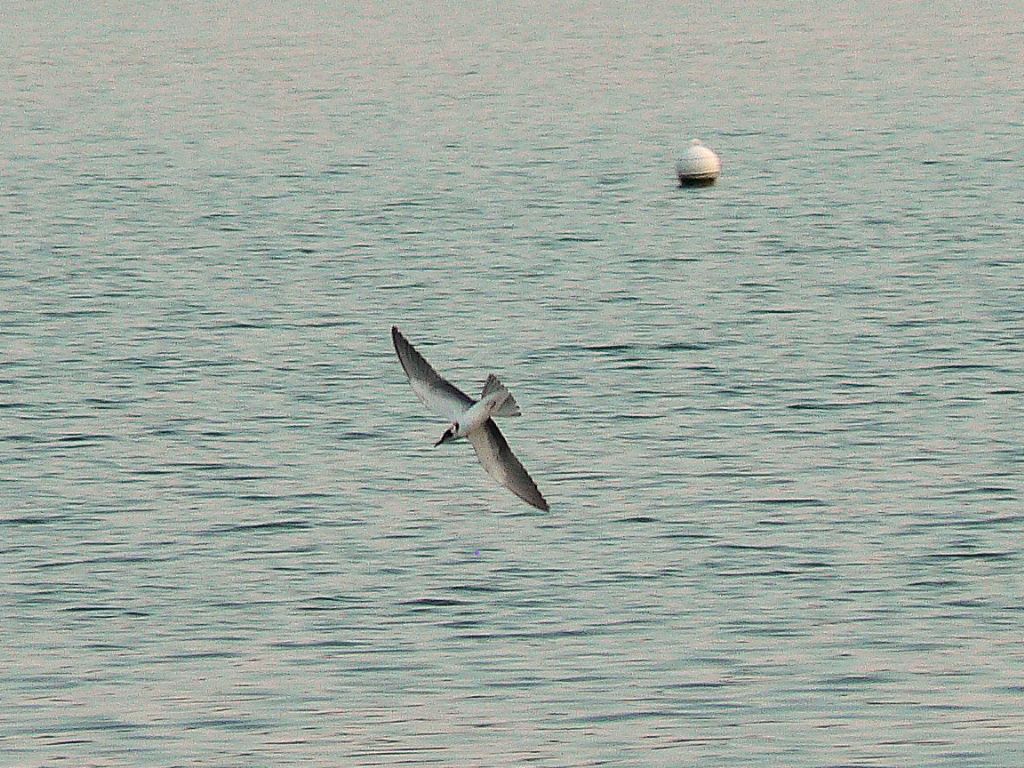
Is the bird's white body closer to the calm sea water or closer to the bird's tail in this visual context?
the bird's tail

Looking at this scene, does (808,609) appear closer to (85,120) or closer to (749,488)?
(749,488)

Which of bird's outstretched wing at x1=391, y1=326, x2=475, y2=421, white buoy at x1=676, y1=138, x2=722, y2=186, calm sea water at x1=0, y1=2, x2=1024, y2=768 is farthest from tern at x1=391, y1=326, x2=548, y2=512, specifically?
white buoy at x1=676, y1=138, x2=722, y2=186

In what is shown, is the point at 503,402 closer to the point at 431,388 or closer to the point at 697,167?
the point at 431,388

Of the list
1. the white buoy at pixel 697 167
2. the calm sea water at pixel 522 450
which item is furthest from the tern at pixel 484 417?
the white buoy at pixel 697 167

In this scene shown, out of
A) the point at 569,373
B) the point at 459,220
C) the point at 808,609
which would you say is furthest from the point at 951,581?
the point at 459,220

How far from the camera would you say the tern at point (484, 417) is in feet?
64.8

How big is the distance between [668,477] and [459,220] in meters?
23.7

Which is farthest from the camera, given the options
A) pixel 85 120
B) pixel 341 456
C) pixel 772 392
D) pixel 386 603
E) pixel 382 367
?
pixel 85 120

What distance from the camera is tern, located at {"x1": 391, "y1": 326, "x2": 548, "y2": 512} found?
19750mm

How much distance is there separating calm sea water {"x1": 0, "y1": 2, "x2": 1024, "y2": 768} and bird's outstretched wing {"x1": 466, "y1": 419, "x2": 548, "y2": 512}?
65.7 inches

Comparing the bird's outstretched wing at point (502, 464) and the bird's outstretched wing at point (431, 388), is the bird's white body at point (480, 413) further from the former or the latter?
the bird's outstretched wing at point (431, 388)

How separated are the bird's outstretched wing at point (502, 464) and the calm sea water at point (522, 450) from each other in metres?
1.67

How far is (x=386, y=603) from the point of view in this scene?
23.2 m

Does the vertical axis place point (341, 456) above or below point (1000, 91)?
above
